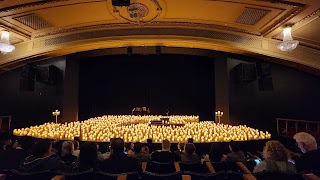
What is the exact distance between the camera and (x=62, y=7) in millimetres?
5926

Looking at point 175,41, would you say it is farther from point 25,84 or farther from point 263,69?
point 25,84

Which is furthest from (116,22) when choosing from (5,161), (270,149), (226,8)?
(270,149)

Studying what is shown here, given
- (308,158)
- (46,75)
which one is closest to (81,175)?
→ (308,158)

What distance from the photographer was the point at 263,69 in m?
9.90

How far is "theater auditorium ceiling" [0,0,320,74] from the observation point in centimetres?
570

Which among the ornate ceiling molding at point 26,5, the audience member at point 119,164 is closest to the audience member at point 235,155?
the audience member at point 119,164

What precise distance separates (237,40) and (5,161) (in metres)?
7.00

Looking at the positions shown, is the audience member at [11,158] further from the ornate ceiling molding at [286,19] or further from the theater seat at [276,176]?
the ornate ceiling molding at [286,19]

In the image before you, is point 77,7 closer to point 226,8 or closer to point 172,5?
point 172,5

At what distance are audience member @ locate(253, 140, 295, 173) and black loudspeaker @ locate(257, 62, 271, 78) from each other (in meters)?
7.57

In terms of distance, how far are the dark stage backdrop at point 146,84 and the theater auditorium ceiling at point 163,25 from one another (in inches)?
252

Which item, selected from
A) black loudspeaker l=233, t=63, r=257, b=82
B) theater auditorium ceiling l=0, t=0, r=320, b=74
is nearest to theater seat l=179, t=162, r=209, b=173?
theater auditorium ceiling l=0, t=0, r=320, b=74

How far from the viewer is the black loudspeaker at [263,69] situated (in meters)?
9.79

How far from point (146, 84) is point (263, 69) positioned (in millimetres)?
7304
